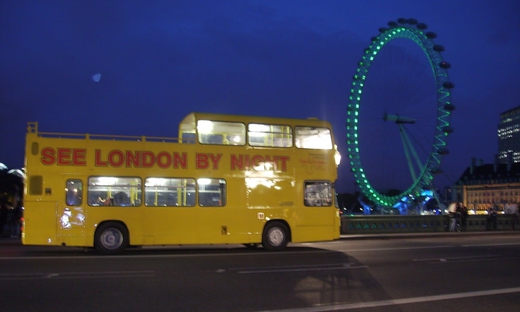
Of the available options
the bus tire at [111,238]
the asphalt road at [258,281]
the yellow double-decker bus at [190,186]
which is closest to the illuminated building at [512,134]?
the yellow double-decker bus at [190,186]

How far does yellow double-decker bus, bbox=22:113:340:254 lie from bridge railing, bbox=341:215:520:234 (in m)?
9.07

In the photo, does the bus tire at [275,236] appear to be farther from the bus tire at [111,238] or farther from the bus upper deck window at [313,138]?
the bus tire at [111,238]

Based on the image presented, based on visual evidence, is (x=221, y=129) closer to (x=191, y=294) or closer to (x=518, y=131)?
(x=191, y=294)

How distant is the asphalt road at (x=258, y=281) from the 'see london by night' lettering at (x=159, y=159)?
2.63 metres

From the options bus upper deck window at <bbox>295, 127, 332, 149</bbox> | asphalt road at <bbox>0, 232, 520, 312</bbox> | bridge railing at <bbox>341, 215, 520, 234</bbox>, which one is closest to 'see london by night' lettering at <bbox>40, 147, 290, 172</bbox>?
bus upper deck window at <bbox>295, 127, 332, 149</bbox>

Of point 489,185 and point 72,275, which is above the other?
point 489,185

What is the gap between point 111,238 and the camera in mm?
16203

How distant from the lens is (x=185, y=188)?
1702cm

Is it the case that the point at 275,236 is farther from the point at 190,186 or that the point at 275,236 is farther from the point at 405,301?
the point at 405,301

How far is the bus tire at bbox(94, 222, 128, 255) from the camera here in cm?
1608

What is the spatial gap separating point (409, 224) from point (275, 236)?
1426 cm

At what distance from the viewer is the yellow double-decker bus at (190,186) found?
15.9 metres

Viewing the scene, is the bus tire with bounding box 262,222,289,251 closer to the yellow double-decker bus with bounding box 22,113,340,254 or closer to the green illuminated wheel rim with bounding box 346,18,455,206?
the yellow double-decker bus with bounding box 22,113,340,254

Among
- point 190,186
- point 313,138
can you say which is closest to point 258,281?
point 190,186
